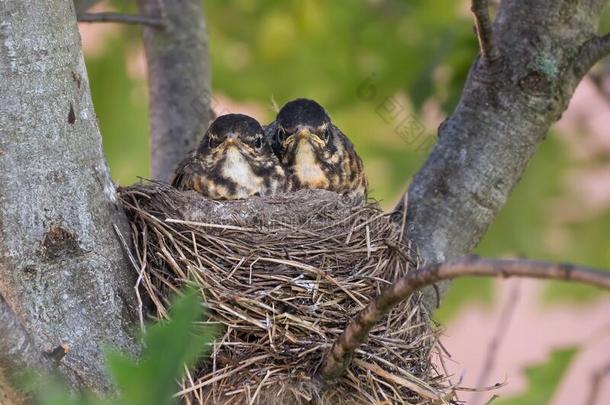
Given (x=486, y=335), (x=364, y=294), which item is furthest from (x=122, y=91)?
(x=486, y=335)

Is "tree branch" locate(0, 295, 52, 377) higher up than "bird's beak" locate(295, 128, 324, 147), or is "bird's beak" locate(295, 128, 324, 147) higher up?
"bird's beak" locate(295, 128, 324, 147)

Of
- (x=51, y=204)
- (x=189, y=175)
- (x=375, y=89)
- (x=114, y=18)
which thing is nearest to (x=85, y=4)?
(x=114, y=18)

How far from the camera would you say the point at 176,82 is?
491 centimetres

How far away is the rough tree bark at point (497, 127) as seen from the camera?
3.90 metres

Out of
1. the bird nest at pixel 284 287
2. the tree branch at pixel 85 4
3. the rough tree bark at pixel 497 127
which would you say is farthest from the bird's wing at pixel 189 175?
the rough tree bark at pixel 497 127

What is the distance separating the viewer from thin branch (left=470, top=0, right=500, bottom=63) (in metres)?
3.64

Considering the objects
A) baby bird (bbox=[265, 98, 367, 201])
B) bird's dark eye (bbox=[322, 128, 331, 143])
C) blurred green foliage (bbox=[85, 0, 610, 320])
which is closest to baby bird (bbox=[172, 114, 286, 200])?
baby bird (bbox=[265, 98, 367, 201])

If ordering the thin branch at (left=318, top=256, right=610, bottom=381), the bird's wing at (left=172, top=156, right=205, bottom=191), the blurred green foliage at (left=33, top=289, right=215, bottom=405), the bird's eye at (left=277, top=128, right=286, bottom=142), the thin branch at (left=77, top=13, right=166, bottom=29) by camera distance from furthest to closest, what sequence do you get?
the bird's eye at (left=277, top=128, right=286, bottom=142), the bird's wing at (left=172, top=156, right=205, bottom=191), the thin branch at (left=77, top=13, right=166, bottom=29), the thin branch at (left=318, top=256, right=610, bottom=381), the blurred green foliage at (left=33, top=289, right=215, bottom=405)

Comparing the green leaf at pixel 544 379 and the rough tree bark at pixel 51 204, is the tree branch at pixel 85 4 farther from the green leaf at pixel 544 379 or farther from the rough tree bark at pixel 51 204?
the green leaf at pixel 544 379

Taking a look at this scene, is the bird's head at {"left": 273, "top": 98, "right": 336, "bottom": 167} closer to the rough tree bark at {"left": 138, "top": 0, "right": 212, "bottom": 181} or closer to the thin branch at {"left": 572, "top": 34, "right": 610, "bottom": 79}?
the rough tree bark at {"left": 138, "top": 0, "right": 212, "bottom": 181}

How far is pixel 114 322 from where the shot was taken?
9.87 ft

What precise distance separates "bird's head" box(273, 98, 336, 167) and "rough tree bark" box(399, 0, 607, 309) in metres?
0.75

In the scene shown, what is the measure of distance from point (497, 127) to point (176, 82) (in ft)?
5.43

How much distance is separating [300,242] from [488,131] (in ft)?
2.68
